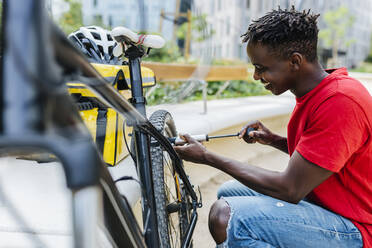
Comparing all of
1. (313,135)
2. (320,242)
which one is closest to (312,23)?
(313,135)

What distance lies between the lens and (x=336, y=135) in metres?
1.18

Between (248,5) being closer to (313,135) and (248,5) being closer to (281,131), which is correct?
(281,131)

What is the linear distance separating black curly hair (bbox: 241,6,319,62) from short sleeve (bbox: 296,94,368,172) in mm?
287

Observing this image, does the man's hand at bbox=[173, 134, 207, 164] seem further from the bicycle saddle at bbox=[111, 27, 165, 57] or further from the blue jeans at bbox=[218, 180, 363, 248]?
the bicycle saddle at bbox=[111, 27, 165, 57]

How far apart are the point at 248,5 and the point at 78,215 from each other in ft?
42.0

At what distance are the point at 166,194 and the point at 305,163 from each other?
2.33 feet

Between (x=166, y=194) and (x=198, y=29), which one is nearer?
(x=166, y=194)

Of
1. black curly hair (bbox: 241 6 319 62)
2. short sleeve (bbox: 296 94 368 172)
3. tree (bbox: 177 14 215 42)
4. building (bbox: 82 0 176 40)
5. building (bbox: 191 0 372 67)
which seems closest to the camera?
short sleeve (bbox: 296 94 368 172)

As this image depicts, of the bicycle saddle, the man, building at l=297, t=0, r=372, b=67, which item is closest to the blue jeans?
the man

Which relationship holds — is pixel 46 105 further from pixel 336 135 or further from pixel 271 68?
pixel 271 68

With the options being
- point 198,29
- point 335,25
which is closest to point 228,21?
point 198,29

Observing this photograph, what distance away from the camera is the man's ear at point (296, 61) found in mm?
1366

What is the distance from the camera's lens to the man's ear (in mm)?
1366

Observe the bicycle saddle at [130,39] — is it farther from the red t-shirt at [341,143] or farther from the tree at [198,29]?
the tree at [198,29]
